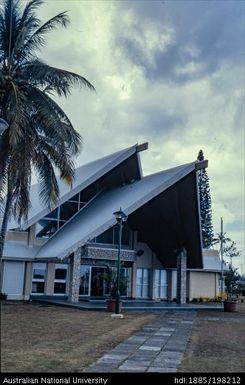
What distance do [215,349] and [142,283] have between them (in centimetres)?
1997

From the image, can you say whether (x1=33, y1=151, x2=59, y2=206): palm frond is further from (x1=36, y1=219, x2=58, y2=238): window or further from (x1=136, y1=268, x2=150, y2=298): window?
(x1=136, y1=268, x2=150, y2=298): window

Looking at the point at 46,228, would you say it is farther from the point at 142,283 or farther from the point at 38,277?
the point at 142,283

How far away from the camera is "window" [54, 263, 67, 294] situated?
2759 centimetres

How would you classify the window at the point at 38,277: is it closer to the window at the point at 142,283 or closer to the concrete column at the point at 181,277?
the window at the point at 142,283

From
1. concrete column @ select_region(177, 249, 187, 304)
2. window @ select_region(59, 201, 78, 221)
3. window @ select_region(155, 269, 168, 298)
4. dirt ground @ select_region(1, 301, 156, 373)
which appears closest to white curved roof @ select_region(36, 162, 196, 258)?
window @ select_region(59, 201, 78, 221)

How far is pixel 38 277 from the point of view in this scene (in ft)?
89.1

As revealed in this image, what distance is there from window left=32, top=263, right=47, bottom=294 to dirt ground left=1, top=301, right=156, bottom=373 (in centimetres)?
1034

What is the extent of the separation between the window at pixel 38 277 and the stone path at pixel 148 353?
44.4 feet

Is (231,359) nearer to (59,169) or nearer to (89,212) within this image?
(59,169)

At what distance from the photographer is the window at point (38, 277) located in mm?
26984

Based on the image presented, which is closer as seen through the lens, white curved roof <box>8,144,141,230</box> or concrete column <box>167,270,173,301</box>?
white curved roof <box>8,144,141,230</box>

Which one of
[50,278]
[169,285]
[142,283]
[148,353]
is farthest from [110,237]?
[148,353]

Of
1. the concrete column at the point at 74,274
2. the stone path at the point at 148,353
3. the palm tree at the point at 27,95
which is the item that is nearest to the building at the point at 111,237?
the concrete column at the point at 74,274

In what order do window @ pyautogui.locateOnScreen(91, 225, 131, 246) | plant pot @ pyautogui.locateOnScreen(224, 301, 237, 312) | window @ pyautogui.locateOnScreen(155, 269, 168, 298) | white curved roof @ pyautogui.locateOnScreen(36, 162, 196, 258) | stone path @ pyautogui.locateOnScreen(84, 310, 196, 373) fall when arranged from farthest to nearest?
1. window @ pyautogui.locateOnScreen(155, 269, 168, 298)
2. window @ pyautogui.locateOnScreen(91, 225, 131, 246)
3. plant pot @ pyautogui.locateOnScreen(224, 301, 237, 312)
4. white curved roof @ pyautogui.locateOnScreen(36, 162, 196, 258)
5. stone path @ pyautogui.locateOnScreen(84, 310, 196, 373)
